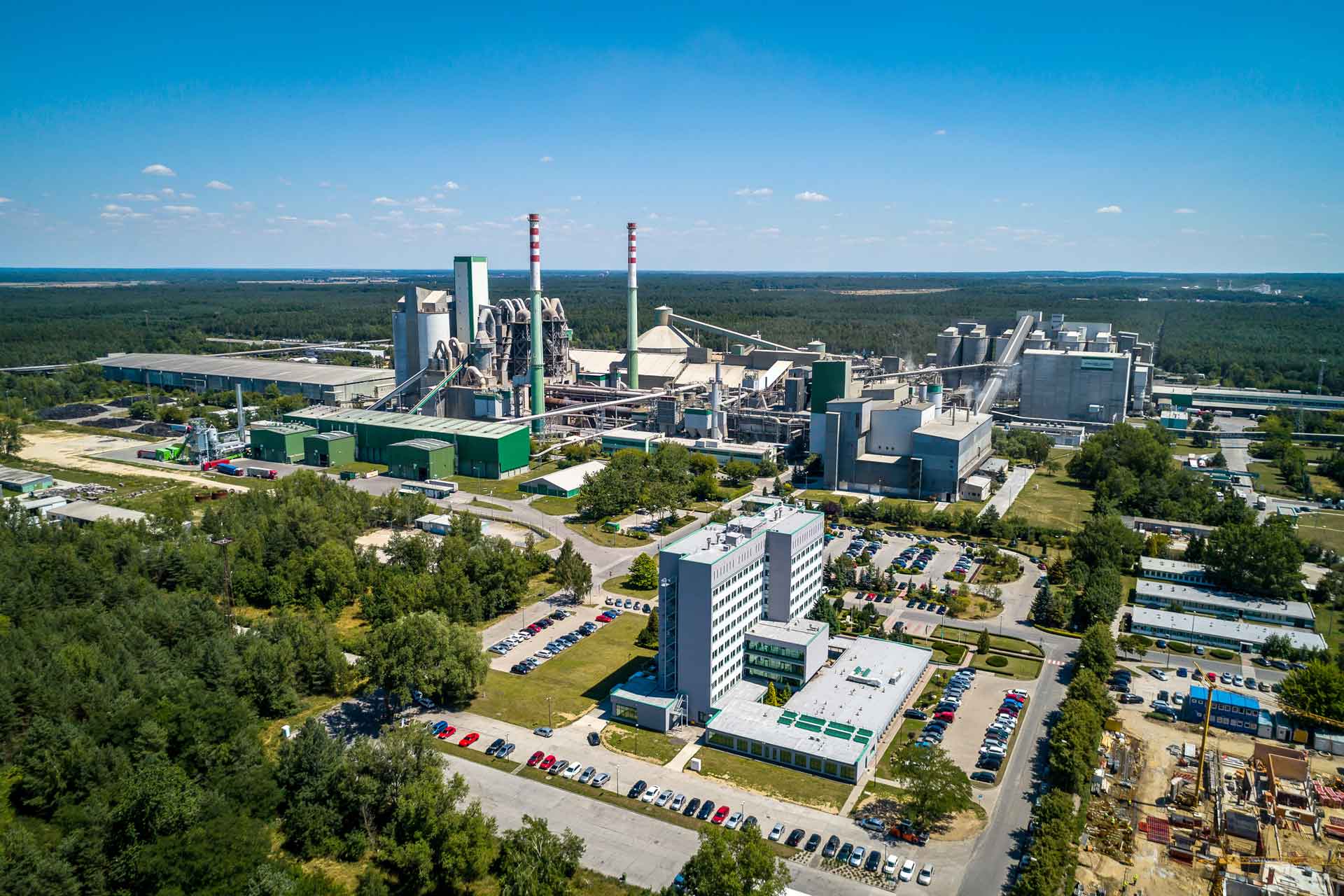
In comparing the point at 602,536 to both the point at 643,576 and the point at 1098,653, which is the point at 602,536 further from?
the point at 1098,653

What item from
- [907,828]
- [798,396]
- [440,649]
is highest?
[798,396]

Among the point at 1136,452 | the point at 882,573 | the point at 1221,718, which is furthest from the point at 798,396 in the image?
the point at 1221,718

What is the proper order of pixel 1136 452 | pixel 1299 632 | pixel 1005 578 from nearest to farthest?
pixel 1299 632 < pixel 1005 578 < pixel 1136 452

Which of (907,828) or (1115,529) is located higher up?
(1115,529)

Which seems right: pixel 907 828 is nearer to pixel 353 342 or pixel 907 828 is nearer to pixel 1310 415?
pixel 1310 415

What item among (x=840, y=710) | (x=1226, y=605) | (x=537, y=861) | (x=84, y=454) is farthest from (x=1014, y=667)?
(x=84, y=454)

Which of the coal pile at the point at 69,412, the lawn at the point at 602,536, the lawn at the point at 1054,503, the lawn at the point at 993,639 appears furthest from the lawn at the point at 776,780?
the coal pile at the point at 69,412

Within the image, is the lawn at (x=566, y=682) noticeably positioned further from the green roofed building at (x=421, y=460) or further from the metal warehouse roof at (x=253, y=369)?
the metal warehouse roof at (x=253, y=369)
